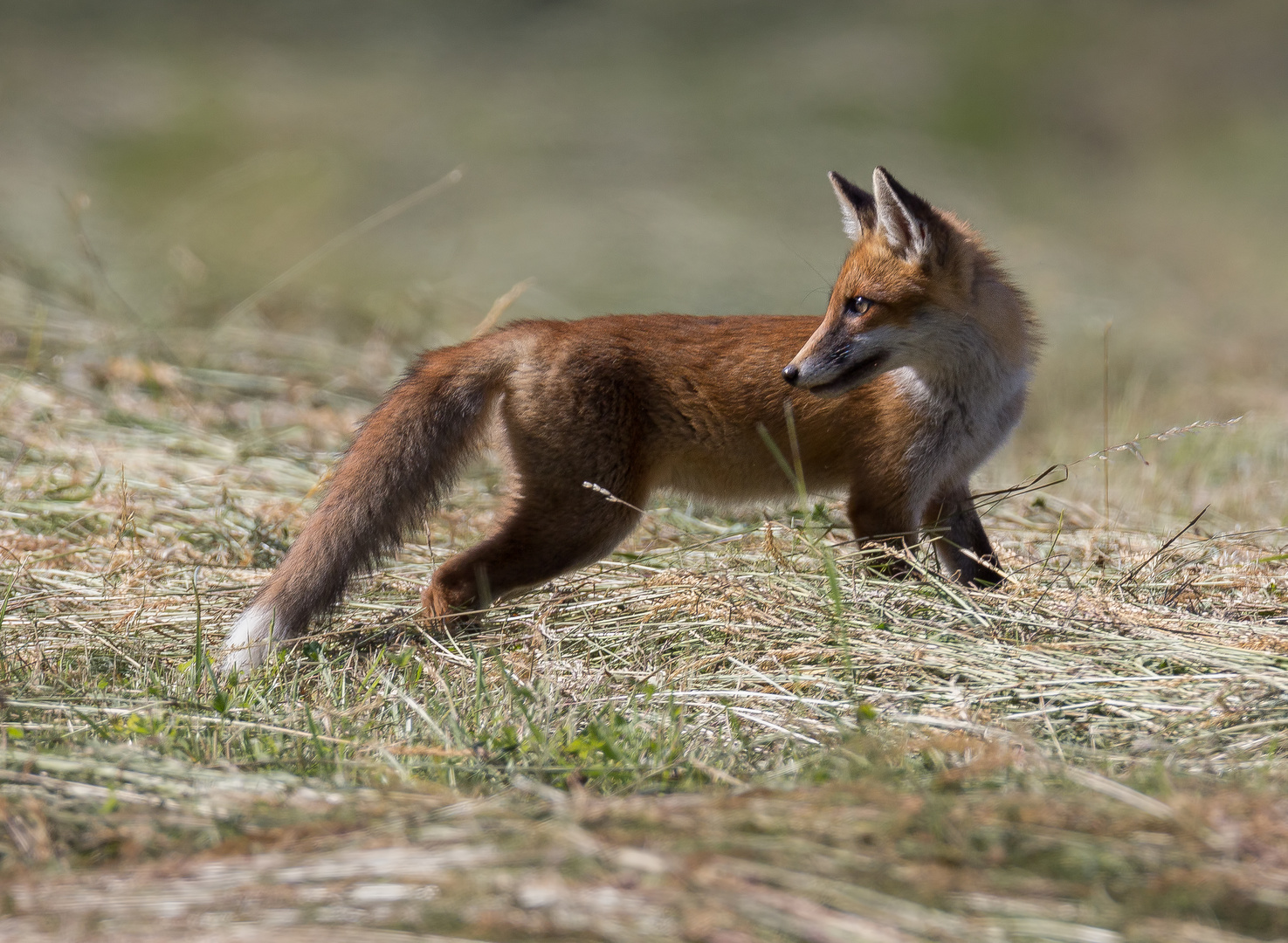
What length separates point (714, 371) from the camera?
4953 mm

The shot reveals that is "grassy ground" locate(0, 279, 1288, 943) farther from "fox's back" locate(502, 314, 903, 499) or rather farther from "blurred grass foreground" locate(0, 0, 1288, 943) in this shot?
"fox's back" locate(502, 314, 903, 499)

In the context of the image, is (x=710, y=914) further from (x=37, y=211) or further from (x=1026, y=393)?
(x=37, y=211)

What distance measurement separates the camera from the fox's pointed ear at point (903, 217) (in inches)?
186

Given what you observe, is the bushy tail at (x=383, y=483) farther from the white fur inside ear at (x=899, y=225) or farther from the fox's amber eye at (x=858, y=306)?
the white fur inside ear at (x=899, y=225)

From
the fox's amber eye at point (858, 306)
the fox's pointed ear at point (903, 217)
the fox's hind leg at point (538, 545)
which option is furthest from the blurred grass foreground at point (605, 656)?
the fox's pointed ear at point (903, 217)

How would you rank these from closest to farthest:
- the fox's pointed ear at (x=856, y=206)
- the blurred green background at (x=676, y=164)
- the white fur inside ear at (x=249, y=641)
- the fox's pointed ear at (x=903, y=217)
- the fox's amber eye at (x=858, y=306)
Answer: the white fur inside ear at (x=249, y=641) → the fox's pointed ear at (x=903, y=217) → the fox's amber eye at (x=858, y=306) → the fox's pointed ear at (x=856, y=206) → the blurred green background at (x=676, y=164)

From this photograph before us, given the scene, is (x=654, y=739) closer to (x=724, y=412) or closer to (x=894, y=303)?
(x=724, y=412)

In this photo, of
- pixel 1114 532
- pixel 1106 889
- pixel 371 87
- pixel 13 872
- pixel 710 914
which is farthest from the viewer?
pixel 371 87

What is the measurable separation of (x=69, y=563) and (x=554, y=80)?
19.9 metres

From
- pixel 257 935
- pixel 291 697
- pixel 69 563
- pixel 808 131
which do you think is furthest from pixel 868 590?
pixel 808 131

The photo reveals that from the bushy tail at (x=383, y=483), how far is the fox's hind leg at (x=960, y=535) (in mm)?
2045

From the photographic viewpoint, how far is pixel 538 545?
470cm

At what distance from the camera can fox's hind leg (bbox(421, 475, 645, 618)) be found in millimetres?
4646

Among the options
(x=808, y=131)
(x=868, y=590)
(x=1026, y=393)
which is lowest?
(x=868, y=590)
